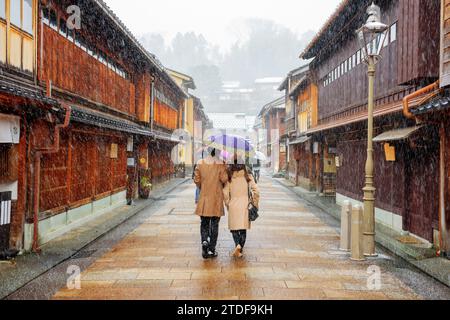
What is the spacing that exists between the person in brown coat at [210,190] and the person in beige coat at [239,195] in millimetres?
181

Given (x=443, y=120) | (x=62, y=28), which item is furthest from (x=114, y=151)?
(x=443, y=120)

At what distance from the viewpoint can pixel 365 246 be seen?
34.6 feet

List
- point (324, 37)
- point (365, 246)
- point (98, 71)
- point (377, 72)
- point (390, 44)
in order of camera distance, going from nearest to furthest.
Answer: point (365, 246), point (390, 44), point (377, 72), point (98, 71), point (324, 37)

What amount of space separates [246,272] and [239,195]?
1.70 metres

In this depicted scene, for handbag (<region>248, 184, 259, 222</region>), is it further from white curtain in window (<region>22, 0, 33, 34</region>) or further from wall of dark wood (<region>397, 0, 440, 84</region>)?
→ white curtain in window (<region>22, 0, 33, 34</region>)

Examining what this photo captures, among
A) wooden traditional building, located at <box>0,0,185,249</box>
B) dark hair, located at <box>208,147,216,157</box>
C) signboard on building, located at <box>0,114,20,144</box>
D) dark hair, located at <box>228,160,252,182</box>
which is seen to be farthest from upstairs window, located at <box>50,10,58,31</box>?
dark hair, located at <box>228,160,252,182</box>

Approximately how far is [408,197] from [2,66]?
10.5 meters

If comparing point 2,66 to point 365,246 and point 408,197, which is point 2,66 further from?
point 408,197

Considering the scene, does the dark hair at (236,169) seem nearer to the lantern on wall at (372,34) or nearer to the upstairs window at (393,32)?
the lantern on wall at (372,34)

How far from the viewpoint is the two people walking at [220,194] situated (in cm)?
973

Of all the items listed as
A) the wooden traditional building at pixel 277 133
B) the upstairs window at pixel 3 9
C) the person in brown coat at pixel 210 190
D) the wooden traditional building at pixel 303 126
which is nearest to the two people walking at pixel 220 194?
the person in brown coat at pixel 210 190

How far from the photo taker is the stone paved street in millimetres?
7602

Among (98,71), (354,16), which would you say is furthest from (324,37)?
(98,71)

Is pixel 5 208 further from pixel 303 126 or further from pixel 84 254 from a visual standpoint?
pixel 303 126
